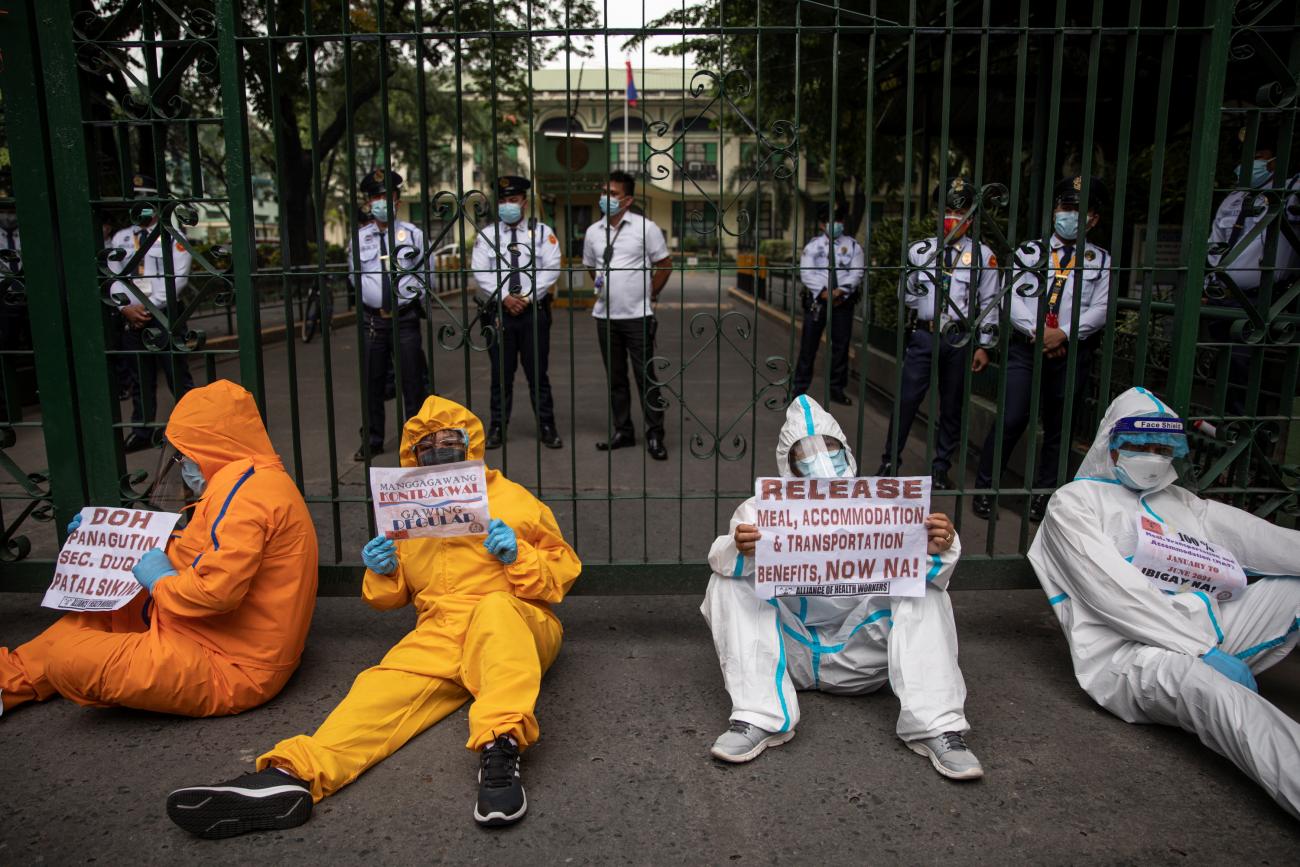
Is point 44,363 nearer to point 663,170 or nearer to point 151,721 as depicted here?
point 151,721

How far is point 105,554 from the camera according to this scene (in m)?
3.55

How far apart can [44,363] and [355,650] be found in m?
1.73

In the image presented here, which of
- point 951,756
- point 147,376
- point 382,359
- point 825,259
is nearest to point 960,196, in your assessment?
point 951,756

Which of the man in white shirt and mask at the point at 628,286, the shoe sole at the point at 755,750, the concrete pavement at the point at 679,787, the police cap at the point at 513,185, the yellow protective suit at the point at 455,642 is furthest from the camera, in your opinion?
the man in white shirt and mask at the point at 628,286

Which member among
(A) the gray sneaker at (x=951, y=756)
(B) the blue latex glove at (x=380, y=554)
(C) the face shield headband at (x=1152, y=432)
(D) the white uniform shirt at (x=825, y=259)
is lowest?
(A) the gray sneaker at (x=951, y=756)

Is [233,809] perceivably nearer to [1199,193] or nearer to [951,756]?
[951,756]

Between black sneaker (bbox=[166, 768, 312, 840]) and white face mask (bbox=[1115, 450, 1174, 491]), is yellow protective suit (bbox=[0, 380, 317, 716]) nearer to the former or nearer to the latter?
black sneaker (bbox=[166, 768, 312, 840])

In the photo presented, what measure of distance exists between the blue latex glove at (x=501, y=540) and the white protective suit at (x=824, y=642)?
27.1 inches

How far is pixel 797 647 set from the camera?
3.56m

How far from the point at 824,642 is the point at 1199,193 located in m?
2.37

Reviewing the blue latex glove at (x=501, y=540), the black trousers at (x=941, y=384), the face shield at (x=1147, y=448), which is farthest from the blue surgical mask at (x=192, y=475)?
the black trousers at (x=941, y=384)

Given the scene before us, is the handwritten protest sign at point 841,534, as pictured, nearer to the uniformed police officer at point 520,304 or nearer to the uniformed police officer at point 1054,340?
the uniformed police officer at point 1054,340

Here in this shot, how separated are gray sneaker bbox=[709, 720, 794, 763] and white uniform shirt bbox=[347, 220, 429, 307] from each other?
2071 millimetres

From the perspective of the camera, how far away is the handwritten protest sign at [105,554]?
137 inches
